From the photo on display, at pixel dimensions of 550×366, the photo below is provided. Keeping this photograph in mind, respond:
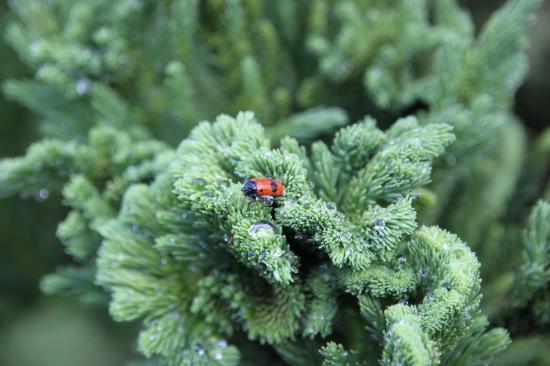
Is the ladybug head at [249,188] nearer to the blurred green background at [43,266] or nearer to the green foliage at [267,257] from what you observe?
the green foliage at [267,257]

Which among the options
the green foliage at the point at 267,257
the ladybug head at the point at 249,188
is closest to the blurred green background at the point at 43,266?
the green foliage at the point at 267,257

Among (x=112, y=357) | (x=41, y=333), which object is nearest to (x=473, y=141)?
(x=112, y=357)

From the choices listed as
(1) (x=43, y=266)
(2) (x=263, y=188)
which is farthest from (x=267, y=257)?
(1) (x=43, y=266)

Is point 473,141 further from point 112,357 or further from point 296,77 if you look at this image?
point 112,357

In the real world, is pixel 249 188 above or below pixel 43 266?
below

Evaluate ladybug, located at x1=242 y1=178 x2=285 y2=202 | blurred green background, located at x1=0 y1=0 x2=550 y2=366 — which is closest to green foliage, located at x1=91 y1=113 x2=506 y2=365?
ladybug, located at x1=242 y1=178 x2=285 y2=202

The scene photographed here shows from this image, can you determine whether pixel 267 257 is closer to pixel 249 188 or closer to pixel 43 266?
pixel 249 188
